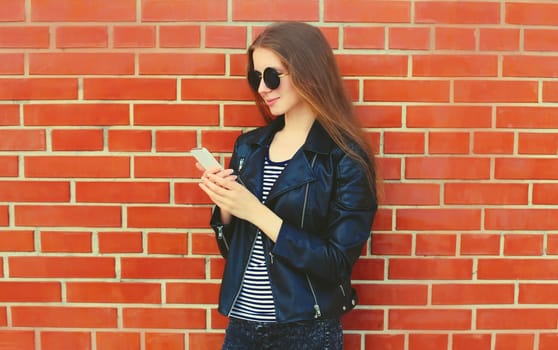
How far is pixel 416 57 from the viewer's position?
2242mm

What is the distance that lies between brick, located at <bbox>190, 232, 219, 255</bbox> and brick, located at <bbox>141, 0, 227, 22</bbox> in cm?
91

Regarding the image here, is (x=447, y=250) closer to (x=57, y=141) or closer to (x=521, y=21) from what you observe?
(x=521, y=21)

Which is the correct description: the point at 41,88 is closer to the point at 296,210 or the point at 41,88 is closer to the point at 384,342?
the point at 296,210

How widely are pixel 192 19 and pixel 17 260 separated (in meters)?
1.29

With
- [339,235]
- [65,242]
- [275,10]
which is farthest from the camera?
[65,242]

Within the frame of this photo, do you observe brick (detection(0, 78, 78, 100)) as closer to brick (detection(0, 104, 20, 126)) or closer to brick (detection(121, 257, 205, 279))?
brick (detection(0, 104, 20, 126))

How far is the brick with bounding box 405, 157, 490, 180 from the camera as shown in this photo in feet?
7.47

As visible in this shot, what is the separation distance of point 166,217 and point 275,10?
3.25 ft

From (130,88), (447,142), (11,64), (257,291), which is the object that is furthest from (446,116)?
(11,64)

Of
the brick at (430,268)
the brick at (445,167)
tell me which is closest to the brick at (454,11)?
the brick at (445,167)

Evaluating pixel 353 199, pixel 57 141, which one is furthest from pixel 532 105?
pixel 57 141

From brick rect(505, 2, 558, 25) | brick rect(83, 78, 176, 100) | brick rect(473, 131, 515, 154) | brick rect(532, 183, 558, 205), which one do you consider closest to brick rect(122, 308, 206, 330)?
brick rect(83, 78, 176, 100)

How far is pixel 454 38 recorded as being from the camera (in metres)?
2.24

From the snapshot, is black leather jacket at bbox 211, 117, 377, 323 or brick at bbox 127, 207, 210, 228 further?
brick at bbox 127, 207, 210, 228
